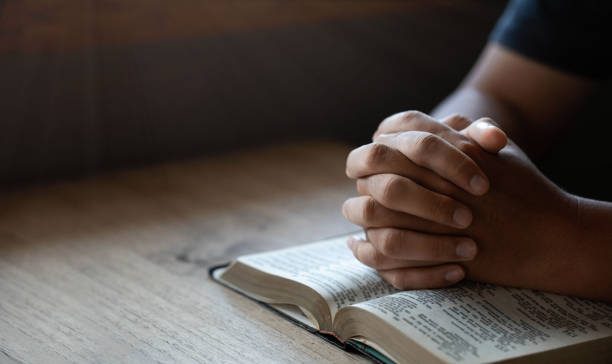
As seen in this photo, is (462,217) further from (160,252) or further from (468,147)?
(160,252)

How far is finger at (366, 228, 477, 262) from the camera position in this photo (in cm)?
62

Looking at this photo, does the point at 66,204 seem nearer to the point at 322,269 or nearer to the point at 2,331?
the point at 2,331

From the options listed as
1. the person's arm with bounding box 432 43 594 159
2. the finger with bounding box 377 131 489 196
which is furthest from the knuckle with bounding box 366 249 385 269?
the person's arm with bounding box 432 43 594 159

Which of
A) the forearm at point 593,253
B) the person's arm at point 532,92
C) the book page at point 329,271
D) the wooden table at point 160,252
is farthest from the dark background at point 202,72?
the forearm at point 593,253

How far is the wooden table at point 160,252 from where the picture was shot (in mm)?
581

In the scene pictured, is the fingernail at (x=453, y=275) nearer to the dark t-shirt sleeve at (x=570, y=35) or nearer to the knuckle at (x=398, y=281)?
the knuckle at (x=398, y=281)

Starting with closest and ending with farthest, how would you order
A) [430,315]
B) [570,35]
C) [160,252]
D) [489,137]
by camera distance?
[430,315] < [489,137] < [160,252] < [570,35]

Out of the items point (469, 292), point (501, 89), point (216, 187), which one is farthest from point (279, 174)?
point (469, 292)

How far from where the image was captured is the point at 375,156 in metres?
0.67

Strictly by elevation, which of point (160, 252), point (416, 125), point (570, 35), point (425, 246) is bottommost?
point (160, 252)

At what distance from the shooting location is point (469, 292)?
2.03 feet

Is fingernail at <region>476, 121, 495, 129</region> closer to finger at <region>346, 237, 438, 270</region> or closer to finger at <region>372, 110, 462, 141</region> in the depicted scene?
finger at <region>372, 110, 462, 141</region>

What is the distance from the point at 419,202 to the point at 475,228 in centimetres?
7

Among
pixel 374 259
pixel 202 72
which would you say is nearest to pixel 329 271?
pixel 374 259
